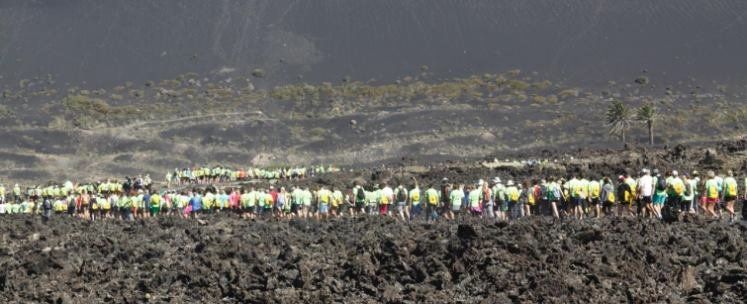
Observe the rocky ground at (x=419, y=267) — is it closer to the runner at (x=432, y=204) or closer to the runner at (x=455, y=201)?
the runner at (x=455, y=201)

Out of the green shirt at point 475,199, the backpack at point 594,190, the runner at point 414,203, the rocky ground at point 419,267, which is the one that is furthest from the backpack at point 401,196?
the backpack at point 594,190

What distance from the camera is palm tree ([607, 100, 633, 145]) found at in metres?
79.7

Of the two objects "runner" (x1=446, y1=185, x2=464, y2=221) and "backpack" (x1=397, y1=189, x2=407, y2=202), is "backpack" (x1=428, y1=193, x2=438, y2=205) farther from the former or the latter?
"backpack" (x1=397, y1=189, x2=407, y2=202)

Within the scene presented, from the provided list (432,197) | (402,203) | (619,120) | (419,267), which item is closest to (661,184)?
(432,197)

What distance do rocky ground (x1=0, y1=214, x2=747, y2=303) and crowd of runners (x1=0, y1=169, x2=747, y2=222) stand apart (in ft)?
6.25

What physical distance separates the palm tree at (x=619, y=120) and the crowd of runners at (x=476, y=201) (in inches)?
2092

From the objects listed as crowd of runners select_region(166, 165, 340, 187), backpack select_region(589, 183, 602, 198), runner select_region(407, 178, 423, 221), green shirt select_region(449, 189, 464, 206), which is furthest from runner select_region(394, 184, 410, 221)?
crowd of runners select_region(166, 165, 340, 187)

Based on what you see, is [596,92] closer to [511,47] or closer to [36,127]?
[511,47]

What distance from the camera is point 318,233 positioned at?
22156 millimetres

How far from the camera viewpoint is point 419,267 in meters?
16.6

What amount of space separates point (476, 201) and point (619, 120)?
192ft

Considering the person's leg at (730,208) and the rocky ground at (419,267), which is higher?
the person's leg at (730,208)

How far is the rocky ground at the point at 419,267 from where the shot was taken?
1528 centimetres

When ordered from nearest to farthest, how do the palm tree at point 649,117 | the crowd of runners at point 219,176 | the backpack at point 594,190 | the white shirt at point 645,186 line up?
the white shirt at point 645,186
the backpack at point 594,190
the crowd of runners at point 219,176
the palm tree at point 649,117
